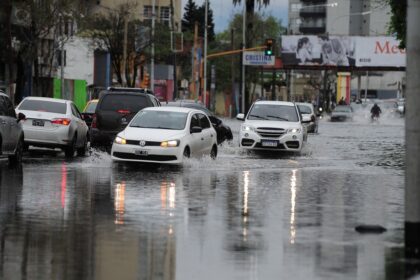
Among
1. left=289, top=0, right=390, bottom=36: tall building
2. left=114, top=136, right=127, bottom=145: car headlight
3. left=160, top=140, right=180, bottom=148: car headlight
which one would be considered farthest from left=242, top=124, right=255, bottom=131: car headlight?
left=289, top=0, right=390, bottom=36: tall building

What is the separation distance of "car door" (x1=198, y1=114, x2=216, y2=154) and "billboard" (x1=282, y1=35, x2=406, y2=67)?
208 feet

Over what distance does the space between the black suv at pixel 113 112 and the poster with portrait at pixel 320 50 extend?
61971mm

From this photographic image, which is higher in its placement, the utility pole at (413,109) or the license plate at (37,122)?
the utility pole at (413,109)

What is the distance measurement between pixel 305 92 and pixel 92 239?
564 feet

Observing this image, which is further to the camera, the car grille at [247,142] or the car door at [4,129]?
the car grille at [247,142]

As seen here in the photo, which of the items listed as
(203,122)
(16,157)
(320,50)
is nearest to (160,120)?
(203,122)

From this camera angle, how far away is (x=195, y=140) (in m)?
26.4

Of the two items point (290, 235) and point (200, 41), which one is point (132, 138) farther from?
point (200, 41)

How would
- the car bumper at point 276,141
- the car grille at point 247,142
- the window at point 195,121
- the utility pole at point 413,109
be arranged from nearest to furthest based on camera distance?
the utility pole at point 413,109
the window at point 195,121
the car bumper at point 276,141
the car grille at point 247,142

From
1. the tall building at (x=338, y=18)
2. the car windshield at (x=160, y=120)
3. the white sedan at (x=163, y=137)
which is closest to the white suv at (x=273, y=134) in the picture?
the white sedan at (x=163, y=137)

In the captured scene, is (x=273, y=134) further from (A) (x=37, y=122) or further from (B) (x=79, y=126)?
(A) (x=37, y=122)

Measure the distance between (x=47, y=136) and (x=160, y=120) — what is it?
4511 mm

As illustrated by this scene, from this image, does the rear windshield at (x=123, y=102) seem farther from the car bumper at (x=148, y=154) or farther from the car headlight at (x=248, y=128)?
the car bumper at (x=148, y=154)

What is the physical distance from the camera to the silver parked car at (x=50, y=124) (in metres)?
29.5
